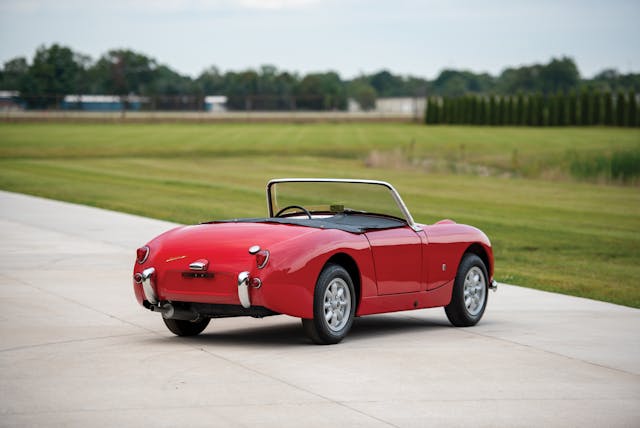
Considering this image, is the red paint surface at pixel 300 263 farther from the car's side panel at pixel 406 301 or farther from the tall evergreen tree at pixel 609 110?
the tall evergreen tree at pixel 609 110

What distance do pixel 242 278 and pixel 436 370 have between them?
150 cm

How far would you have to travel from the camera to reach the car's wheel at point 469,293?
34.8 ft

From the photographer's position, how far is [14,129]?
248 ft

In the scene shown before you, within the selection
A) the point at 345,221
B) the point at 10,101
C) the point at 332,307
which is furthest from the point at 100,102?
the point at 332,307

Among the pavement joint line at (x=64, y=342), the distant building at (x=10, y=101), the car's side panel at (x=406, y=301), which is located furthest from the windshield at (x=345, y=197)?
the distant building at (x=10, y=101)

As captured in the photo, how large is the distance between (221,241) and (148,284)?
2.15 feet

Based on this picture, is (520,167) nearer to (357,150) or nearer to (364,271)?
(357,150)

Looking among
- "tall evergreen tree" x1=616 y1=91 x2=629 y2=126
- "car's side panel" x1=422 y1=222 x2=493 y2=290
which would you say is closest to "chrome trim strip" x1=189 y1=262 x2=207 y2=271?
"car's side panel" x1=422 y1=222 x2=493 y2=290

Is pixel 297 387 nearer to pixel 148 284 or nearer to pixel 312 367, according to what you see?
pixel 312 367

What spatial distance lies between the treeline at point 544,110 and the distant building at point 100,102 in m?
29.9

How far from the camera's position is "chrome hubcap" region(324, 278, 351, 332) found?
9.33 metres

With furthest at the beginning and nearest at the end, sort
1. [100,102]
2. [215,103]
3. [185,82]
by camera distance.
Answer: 1. [185,82]
2. [215,103]
3. [100,102]

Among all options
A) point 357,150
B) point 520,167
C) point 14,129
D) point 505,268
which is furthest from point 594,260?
point 14,129

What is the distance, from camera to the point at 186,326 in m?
9.89
